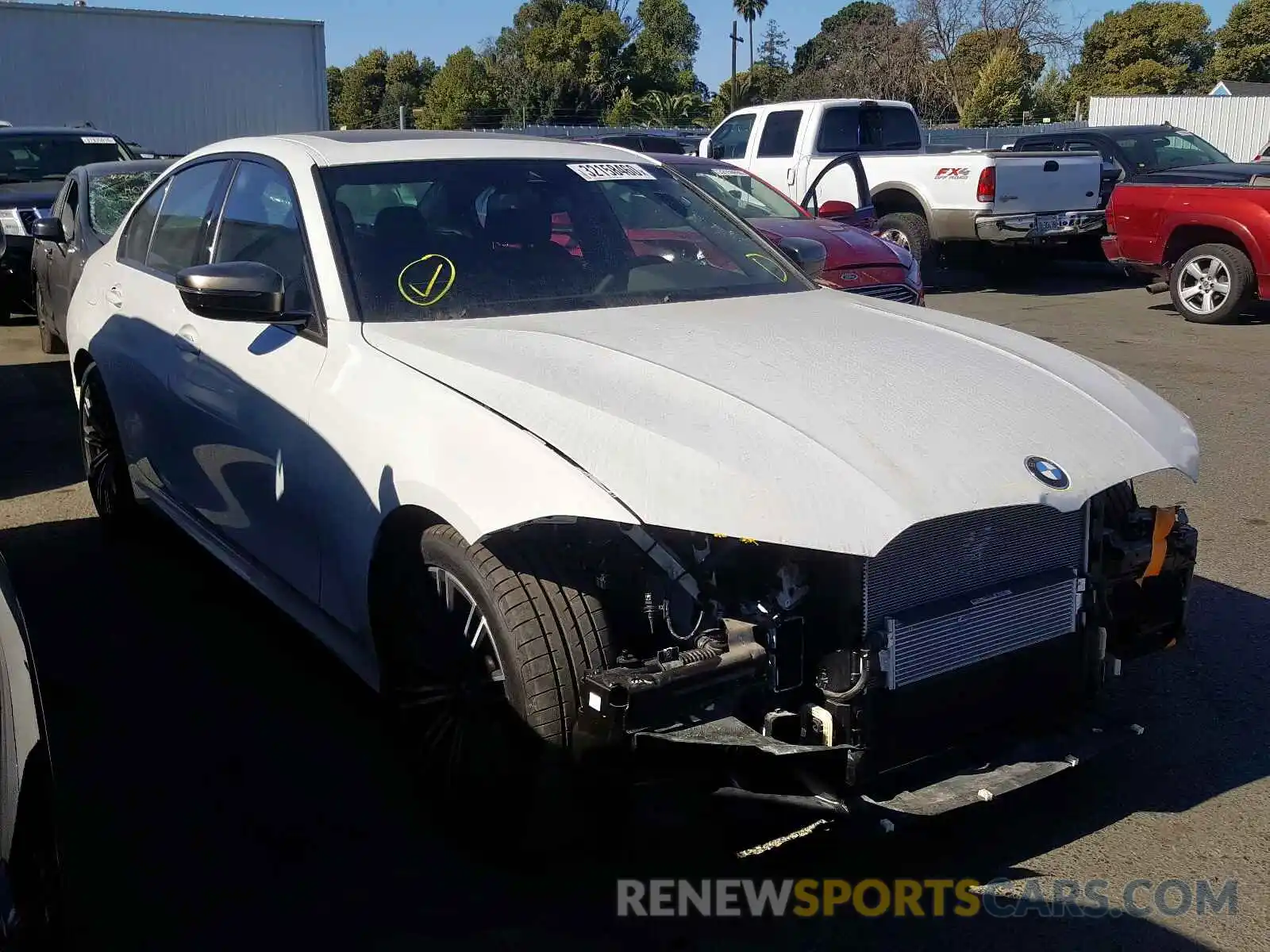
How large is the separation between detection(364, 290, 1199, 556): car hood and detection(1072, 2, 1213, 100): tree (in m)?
48.8

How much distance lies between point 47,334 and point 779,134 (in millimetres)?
8208

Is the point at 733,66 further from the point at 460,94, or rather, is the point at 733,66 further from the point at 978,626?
the point at 978,626

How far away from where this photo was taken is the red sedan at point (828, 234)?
29.2 ft

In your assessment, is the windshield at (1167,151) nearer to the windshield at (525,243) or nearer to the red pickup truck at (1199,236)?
the red pickup truck at (1199,236)

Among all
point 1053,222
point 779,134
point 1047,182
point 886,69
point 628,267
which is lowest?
point 628,267

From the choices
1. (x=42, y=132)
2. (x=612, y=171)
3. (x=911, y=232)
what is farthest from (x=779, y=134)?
(x=612, y=171)

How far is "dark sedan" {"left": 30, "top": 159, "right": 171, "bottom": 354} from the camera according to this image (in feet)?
28.0

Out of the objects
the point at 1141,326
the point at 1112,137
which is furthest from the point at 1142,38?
the point at 1141,326

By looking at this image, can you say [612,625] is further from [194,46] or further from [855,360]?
[194,46]

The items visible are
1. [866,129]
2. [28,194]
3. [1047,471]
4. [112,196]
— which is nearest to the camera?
[1047,471]

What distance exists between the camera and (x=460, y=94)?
50.5m

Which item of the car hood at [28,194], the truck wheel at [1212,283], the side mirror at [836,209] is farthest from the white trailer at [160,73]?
the truck wheel at [1212,283]

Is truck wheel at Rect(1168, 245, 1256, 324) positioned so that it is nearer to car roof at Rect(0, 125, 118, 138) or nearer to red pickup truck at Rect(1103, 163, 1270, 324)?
red pickup truck at Rect(1103, 163, 1270, 324)

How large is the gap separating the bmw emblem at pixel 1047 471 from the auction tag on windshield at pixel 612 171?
6.73 ft
